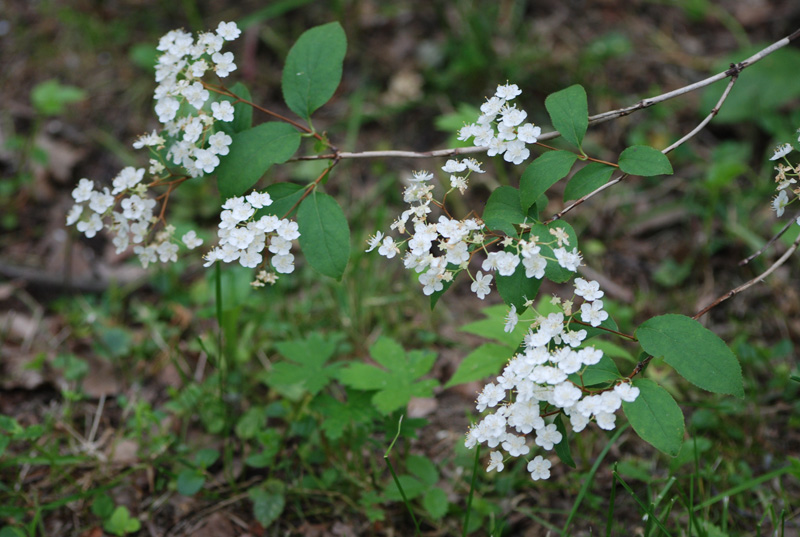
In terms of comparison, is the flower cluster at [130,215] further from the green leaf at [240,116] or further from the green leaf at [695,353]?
the green leaf at [695,353]

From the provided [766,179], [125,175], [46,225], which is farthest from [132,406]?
[766,179]

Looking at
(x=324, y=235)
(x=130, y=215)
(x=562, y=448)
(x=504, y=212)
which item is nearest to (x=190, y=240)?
(x=130, y=215)

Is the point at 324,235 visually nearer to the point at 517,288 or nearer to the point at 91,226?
the point at 517,288

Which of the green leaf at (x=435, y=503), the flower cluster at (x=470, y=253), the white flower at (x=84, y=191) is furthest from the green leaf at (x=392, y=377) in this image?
the white flower at (x=84, y=191)

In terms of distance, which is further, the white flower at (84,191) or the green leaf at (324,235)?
the white flower at (84,191)

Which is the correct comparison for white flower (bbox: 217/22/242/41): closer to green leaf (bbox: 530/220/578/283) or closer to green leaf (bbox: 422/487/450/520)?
green leaf (bbox: 530/220/578/283)

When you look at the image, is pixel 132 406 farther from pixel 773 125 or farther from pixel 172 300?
pixel 773 125
